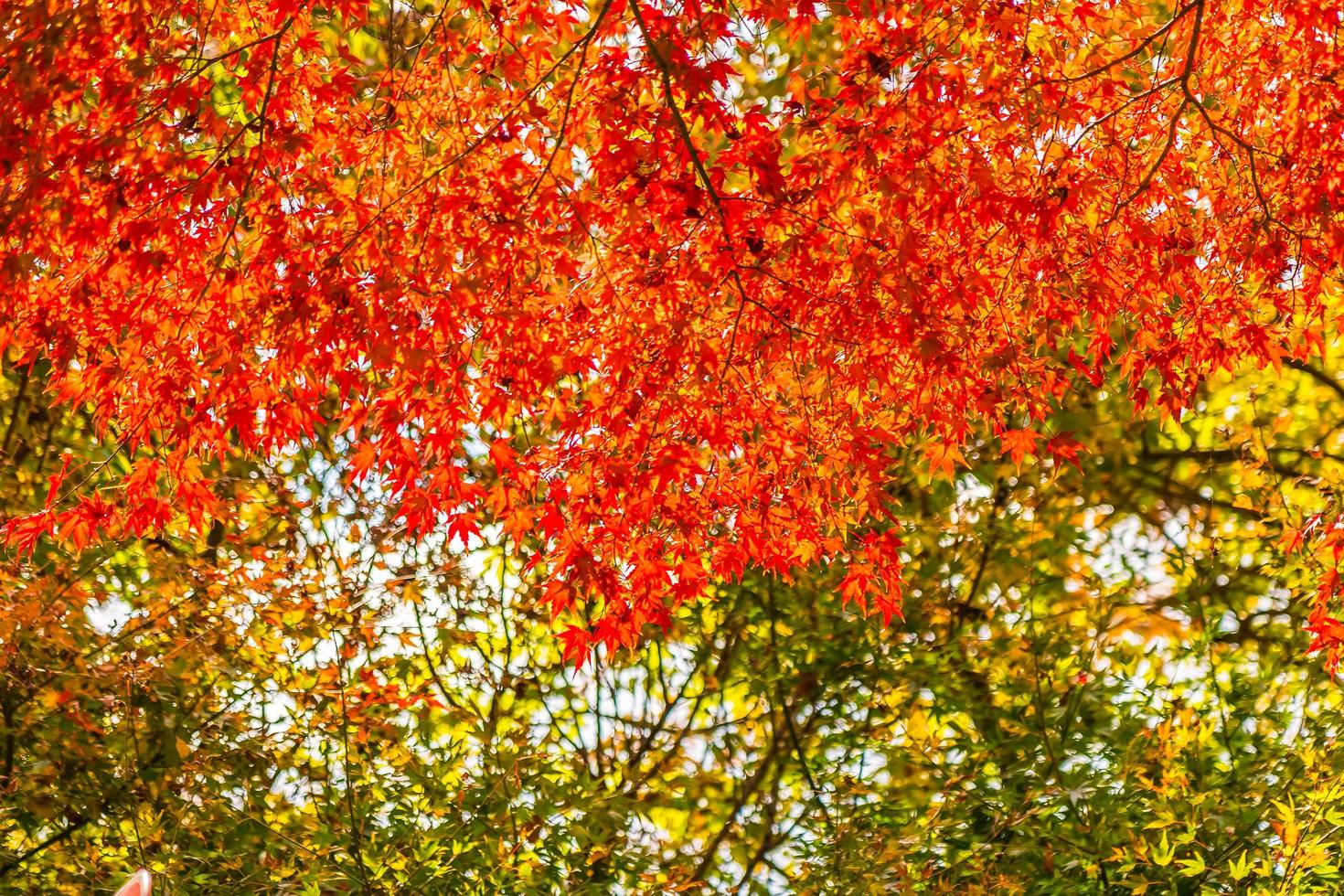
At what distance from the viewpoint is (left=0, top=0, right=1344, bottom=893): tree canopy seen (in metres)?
3.48

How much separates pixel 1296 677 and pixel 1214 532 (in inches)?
26.5

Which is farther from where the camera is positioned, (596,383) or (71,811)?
(71,811)

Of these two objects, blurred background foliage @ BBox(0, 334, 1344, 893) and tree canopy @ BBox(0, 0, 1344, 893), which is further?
blurred background foliage @ BBox(0, 334, 1344, 893)

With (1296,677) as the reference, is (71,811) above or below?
below

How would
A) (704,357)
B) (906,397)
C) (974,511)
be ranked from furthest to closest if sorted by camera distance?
1. (974,511)
2. (906,397)
3. (704,357)

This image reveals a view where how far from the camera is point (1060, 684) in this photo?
5.12m

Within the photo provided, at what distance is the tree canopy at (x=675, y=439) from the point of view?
3.48 meters

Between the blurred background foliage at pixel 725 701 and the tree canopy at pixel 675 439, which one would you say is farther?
the blurred background foliage at pixel 725 701

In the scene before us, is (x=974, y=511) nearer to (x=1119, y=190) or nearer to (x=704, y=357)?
(x=1119, y=190)

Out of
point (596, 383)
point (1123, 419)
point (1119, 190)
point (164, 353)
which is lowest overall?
point (164, 353)

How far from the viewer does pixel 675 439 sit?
366cm

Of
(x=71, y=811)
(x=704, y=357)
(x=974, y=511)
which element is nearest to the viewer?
(x=704, y=357)

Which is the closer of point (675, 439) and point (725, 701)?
point (675, 439)

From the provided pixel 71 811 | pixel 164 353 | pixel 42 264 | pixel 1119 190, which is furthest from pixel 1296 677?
pixel 42 264
